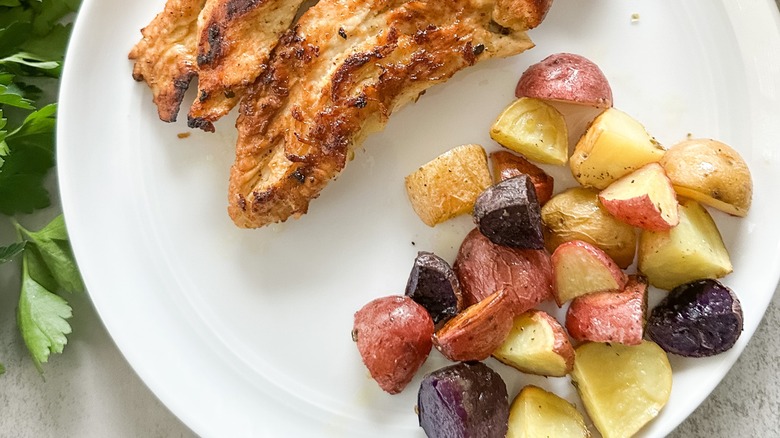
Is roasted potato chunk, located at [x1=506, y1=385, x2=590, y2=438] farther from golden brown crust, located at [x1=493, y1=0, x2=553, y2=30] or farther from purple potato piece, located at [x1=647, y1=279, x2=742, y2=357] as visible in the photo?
golden brown crust, located at [x1=493, y1=0, x2=553, y2=30]

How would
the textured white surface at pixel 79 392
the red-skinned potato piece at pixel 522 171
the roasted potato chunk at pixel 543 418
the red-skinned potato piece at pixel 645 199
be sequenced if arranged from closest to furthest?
the red-skinned potato piece at pixel 645 199, the roasted potato chunk at pixel 543 418, the red-skinned potato piece at pixel 522 171, the textured white surface at pixel 79 392

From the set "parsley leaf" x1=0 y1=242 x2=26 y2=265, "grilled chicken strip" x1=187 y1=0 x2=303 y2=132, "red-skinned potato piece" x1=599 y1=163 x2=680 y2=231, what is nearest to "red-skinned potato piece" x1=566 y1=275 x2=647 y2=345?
"red-skinned potato piece" x1=599 y1=163 x2=680 y2=231

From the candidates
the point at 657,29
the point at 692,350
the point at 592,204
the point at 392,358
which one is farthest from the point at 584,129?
the point at 392,358

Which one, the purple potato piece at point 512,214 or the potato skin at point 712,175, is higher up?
the potato skin at point 712,175

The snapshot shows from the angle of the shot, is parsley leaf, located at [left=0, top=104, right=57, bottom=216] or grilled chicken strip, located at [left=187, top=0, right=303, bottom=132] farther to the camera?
parsley leaf, located at [left=0, top=104, right=57, bottom=216]

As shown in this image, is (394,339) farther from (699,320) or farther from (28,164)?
(28,164)

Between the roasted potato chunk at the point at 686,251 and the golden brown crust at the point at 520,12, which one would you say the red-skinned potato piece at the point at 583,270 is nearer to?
the roasted potato chunk at the point at 686,251

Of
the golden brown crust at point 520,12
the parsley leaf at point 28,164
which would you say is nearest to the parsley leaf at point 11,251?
the parsley leaf at point 28,164

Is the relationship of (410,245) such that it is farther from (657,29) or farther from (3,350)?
(3,350)
